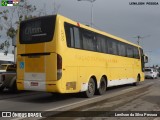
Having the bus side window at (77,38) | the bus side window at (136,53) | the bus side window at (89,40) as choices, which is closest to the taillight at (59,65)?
the bus side window at (77,38)

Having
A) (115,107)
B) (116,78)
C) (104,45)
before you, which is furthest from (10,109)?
(116,78)

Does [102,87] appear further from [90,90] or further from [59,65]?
[59,65]

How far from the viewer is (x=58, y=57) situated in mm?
12828

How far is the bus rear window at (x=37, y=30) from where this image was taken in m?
13.2

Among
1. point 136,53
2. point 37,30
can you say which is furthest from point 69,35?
point 136,53

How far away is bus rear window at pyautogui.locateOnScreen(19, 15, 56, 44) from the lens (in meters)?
13.2

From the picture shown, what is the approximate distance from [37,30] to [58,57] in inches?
67.5

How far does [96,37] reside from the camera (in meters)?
16.5

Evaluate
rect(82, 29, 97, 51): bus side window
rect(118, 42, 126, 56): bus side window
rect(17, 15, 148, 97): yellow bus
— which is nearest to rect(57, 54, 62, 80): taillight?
rect(17, 15, 148, 97): yellow bus

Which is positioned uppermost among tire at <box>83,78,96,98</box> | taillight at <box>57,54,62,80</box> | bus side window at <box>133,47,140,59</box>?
bus side window at <box>133,47,140,59</box>

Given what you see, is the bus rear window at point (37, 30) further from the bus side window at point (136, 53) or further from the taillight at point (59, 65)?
the bus side window at point (136, 53)

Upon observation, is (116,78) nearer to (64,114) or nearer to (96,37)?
(96,37)

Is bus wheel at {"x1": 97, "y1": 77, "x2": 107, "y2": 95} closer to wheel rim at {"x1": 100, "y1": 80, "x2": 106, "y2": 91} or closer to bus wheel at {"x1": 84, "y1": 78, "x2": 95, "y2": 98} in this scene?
wheel rim at {"x1": 100, "y1": 80, "x2": 106, "y2": 91}

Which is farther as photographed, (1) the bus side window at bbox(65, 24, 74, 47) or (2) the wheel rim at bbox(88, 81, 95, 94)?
(2) the wheel rim at bbox(88, 81, 95, 94)
